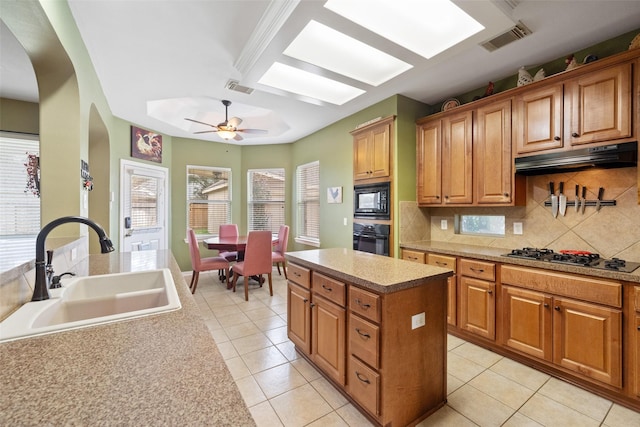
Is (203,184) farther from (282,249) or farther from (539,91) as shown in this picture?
(539,91)

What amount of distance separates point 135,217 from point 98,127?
5.50 ft

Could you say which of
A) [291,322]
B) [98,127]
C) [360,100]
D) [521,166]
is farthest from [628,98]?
[98,127]

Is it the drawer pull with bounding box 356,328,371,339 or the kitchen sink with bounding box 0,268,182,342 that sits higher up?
the kitchen sink with bounding box 0,268,182,342

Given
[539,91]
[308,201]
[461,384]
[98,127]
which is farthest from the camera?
[308,201]

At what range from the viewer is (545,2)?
1.87 m

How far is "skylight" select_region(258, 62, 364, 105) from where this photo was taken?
278cm

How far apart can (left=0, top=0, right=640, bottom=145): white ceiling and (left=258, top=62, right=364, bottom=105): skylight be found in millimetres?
117

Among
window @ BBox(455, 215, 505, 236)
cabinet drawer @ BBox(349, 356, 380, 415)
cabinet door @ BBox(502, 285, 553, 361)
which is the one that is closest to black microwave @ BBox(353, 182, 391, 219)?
window @ BBox(455, 215, 505, 236)

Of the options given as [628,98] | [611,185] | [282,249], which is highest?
[628,98]

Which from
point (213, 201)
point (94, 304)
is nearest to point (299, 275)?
point (94, 304)

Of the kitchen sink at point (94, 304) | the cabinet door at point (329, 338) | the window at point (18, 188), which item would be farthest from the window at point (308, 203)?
the window at point (18, 188)

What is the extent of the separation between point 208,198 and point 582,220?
5515 mm

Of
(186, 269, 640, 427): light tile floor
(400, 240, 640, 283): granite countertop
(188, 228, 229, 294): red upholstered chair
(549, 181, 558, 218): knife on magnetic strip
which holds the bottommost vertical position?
(186, 269, 640, 427): light tile floor

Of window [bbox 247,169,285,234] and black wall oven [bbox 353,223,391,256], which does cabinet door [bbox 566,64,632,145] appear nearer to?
black wall oven [bbox 353,223,391,256]
